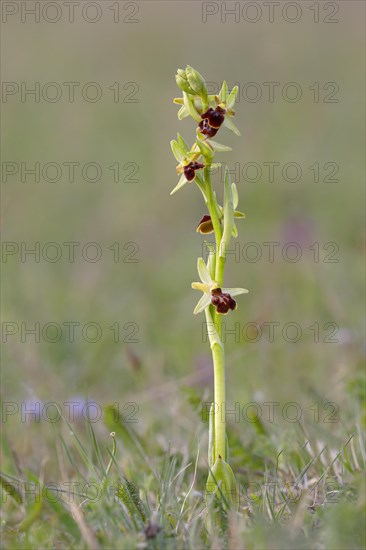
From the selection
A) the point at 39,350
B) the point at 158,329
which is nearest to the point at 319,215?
the point at 158,329

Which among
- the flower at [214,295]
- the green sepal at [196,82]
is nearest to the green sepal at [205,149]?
the green sepal at [196,82]

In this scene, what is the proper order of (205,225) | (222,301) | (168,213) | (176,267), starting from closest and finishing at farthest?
(222,301) → (205,225) → (176,267) → (168,213)

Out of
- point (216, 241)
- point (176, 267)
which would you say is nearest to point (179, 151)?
point (216, 241)

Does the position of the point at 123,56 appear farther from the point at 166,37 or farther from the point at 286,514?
the point at 286,514

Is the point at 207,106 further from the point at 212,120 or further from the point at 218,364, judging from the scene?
the point at 218,364

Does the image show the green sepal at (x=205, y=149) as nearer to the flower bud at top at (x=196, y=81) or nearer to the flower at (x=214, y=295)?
the flower bud at top at (x=196, y=81)

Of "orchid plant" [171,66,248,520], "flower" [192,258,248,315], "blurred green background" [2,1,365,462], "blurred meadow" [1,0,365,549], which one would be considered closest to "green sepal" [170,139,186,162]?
"orchid plant" [171,66,248,520]

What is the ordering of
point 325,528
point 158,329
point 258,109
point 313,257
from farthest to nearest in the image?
1. point 258,109
2. point 313,257
3. point 158,329
4. point 325,528
